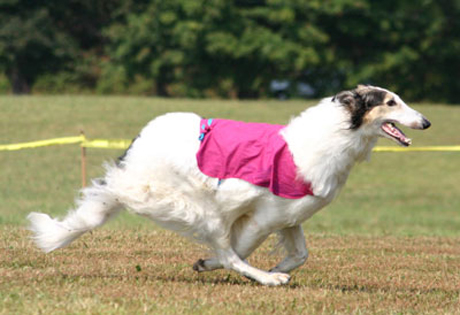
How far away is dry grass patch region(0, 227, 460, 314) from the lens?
6.14 m

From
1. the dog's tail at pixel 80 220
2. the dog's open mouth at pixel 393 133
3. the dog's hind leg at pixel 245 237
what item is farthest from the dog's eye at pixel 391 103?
the dog's tail at pixel 80 220

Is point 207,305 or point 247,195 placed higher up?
point 247,195

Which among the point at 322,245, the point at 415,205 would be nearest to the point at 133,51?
the point at 415,205

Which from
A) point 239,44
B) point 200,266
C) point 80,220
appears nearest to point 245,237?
point 200,266

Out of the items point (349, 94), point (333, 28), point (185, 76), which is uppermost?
point (349, 94)

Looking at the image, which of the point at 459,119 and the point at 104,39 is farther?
the point at 104,39

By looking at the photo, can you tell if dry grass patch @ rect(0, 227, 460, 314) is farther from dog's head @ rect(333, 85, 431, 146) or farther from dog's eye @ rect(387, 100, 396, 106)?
dog's eye @ rect(387, 100, 396, 106)

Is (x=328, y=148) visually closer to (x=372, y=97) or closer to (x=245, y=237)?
(x=372, y=97)

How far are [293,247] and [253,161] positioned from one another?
1000 mm

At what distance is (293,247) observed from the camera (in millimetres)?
7395

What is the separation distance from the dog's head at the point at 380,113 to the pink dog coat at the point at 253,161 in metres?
0.63

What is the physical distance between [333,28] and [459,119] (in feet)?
47.3

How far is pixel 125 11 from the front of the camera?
43.5 metres

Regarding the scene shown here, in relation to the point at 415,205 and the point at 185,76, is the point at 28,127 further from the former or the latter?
the point at 185,76
